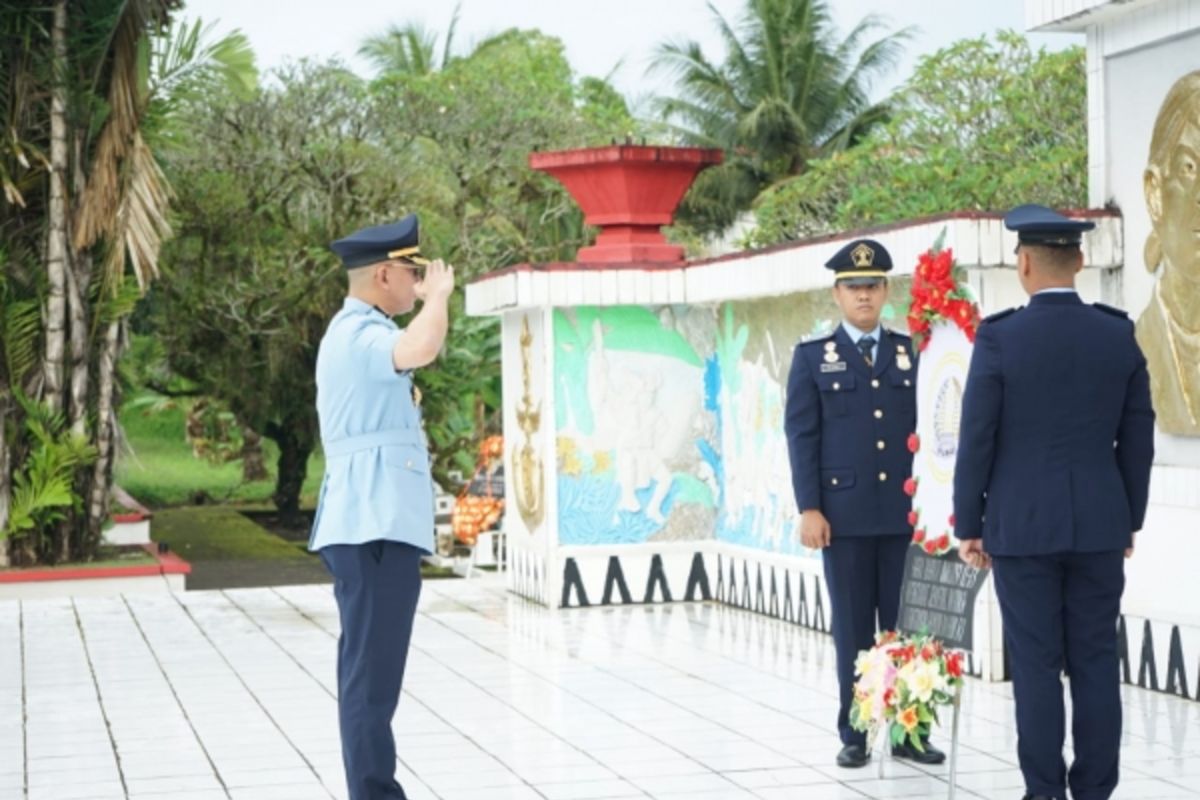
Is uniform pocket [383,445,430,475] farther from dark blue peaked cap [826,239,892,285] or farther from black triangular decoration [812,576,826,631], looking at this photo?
black triangular decoration [812,576,826,631]

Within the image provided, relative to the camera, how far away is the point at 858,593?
295 inches

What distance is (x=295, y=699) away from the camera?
930 cm

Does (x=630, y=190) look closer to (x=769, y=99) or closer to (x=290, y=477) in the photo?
(x=290, y=477)

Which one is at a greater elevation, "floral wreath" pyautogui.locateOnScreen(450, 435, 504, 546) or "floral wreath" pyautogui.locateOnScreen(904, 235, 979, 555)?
→ "floral wreath" pyautogui.locateOnScreen(904, 235, 979, 555)

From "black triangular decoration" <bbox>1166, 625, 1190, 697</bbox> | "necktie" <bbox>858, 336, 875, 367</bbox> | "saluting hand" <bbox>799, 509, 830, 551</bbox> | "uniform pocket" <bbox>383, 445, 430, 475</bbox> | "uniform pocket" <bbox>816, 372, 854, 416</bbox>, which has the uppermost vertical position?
"necktie" <bbox>858, 336, 875, 367</bbox>

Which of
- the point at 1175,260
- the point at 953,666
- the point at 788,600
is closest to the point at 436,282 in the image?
the point at 953,666

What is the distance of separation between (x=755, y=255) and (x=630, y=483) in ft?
6.36

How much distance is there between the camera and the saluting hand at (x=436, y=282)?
5.71 meters

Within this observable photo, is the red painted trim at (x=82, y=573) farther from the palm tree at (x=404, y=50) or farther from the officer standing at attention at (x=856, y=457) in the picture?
the palm tree at (x=404, y=50)

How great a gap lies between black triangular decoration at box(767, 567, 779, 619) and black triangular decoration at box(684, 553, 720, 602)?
0.97 meters

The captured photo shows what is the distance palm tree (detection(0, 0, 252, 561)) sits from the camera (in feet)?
51.0

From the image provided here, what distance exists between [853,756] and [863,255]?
183 centimetres

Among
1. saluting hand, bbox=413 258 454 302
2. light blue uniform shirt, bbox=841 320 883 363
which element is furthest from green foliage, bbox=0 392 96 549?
saluting hand, bbox=413 258 454 302

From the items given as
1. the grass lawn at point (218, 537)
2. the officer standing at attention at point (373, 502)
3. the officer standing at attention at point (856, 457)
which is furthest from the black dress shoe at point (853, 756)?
the grass lawn at point (218, 537)
